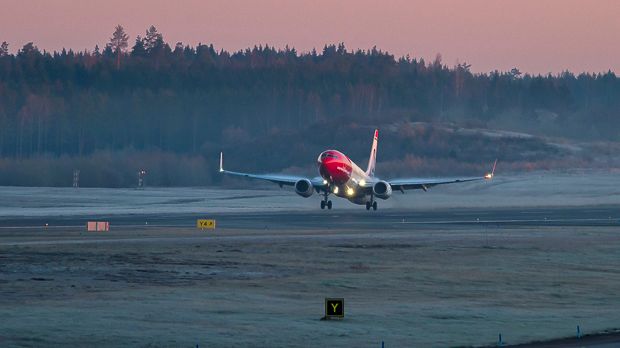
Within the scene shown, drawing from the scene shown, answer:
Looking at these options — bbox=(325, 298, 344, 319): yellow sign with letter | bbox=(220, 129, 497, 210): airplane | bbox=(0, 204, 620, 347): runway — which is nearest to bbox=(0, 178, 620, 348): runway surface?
bbox=(0, 204, 620, 347): runway

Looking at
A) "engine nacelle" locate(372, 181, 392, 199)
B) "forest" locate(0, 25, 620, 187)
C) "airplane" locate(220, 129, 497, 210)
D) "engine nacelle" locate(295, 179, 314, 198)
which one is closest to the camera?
"airplane" locate(220, 129, 497, 210)

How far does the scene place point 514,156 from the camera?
155875 millimetres

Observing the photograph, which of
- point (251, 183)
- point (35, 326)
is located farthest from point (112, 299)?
point (251, 183)

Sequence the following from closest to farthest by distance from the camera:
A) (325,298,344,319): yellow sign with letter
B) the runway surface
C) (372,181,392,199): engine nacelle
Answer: the runway surface < (325,298,344,319): yellow sign with letter < (372,181,392,199): engine nacelle

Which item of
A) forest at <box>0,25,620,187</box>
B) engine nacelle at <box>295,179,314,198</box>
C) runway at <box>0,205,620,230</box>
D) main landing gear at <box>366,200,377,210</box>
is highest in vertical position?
forest at <box>0,25,620,187</box>

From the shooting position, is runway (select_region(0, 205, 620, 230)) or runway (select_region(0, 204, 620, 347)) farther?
runway (select_region(0, 205, 620, 230))

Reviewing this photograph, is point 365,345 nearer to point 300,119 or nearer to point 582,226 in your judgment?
point 582,226

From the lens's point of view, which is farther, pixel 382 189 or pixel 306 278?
pixel 382 189

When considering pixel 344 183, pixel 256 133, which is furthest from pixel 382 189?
pixel 256 133

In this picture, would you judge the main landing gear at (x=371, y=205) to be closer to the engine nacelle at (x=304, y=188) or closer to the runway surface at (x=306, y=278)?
the runway surface at (x=306, y=278)

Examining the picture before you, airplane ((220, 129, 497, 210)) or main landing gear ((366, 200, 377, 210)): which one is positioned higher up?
airplane ((220, 129, 497, 210))

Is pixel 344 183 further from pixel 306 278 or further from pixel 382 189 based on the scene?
pixel 306 278

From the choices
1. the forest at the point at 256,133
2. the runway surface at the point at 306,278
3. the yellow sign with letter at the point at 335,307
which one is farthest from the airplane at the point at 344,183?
the yellow sign with letter at the point at 335,307

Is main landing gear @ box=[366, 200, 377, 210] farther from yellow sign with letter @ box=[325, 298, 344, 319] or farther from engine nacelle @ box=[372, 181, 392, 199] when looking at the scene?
yellow sign with letter @ box=[325, 298, 344, 319]
